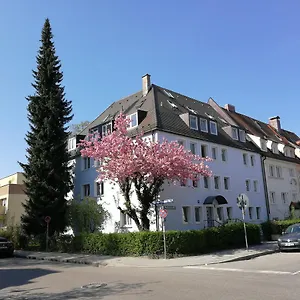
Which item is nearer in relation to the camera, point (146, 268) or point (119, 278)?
point (119, 278)

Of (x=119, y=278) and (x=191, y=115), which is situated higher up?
(x=191, y=115)

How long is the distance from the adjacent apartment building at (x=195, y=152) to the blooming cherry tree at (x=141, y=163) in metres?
3.21

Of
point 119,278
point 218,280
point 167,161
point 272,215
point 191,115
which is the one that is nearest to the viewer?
point 218,280

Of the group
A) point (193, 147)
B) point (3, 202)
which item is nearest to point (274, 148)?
point (193, 147)

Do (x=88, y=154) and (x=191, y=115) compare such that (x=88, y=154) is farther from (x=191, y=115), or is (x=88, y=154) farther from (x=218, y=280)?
(x=218, y=280)

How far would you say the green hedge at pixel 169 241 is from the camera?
19.0 metres

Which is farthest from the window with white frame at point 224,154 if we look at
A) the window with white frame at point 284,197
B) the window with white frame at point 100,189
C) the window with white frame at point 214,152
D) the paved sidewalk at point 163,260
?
the paved sidewalk at point 163,260

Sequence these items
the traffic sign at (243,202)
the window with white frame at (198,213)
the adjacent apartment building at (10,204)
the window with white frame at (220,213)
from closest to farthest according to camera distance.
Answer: the traffic sign at (243,202), the window with white frame at (198,213), the window with white frame at (220,213), the adjacent apartment building at (10,204)

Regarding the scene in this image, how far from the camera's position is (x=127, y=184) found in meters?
22.3

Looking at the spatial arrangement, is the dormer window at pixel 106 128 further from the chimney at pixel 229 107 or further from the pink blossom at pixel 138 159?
the chimney at pixel 229 107

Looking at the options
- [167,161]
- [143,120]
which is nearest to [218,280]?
[167,161]

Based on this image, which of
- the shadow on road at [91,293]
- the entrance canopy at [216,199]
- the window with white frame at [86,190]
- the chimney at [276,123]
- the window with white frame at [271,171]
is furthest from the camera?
the chimney at [276,123]

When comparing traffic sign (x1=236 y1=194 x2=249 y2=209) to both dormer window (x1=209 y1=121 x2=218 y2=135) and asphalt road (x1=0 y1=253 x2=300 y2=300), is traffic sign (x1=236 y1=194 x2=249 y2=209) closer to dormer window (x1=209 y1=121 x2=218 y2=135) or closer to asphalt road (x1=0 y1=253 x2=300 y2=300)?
asphalt road (x1=0 y1=253 x2=300 y2=300)

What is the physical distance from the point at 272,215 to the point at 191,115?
15.5 m
